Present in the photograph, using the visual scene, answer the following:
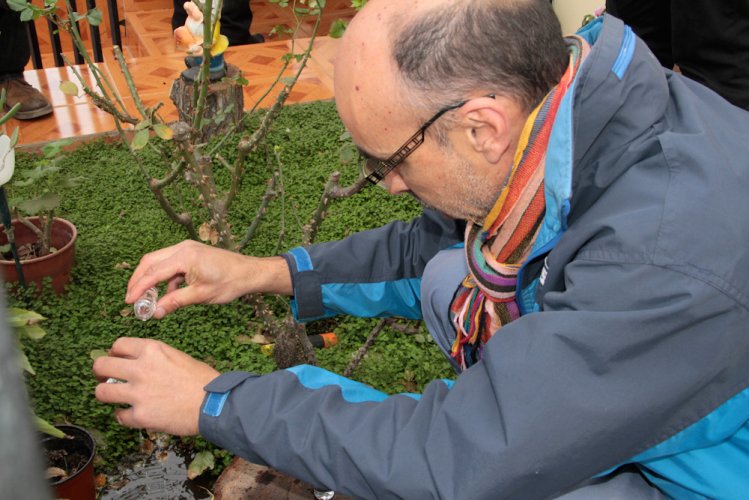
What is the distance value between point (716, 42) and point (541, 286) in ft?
6.97

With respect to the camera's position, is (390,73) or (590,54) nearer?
(590,54)

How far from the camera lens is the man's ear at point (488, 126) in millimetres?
1520

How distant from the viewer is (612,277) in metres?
1.34

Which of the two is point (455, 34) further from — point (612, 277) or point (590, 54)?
point (612, 277)

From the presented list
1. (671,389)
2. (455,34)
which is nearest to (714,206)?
(671,389)

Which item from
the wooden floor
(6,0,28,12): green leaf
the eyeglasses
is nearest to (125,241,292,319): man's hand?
the eyeglasses

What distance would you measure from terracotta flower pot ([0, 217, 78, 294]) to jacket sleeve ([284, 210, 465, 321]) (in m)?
1.26

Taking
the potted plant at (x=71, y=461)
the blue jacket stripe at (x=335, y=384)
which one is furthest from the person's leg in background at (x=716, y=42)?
the potted plant at (x=71, y=461)

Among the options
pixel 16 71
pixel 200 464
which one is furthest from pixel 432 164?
pixel 16 71

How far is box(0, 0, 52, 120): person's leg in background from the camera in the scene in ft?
14.5

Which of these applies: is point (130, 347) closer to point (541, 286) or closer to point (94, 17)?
point (541, 286)

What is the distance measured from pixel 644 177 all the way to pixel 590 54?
0.77 ft

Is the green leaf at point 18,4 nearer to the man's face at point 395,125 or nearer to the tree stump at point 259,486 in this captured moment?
the man's face at point 395,125

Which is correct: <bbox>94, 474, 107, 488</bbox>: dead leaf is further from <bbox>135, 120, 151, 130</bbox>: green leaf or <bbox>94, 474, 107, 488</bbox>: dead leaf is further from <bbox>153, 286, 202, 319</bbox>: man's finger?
<bbox>135, 120, 151, 130</bbox>: green leaf
